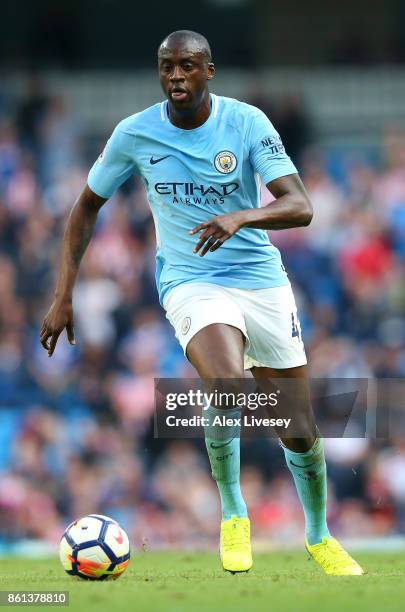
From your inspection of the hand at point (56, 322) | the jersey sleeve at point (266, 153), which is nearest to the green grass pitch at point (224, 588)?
the hand at point (56, 322)

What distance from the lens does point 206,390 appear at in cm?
759

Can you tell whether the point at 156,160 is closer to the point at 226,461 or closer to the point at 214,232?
the point at 214,232

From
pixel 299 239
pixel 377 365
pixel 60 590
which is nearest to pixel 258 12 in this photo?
pixel 299 239

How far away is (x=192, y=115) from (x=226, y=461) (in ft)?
6.62

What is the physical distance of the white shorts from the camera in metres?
7.78

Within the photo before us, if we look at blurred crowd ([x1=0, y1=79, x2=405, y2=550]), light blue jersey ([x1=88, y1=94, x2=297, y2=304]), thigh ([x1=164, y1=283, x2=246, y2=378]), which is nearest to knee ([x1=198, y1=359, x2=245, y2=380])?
thigh ([x1=164, y1=283, x2=246, y2=378])

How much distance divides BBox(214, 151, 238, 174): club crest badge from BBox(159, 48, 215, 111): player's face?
336 mm

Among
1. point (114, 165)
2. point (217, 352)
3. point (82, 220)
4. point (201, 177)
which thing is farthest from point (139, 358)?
point (217, 352)

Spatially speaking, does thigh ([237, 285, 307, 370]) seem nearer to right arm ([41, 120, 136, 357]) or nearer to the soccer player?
the soccer player

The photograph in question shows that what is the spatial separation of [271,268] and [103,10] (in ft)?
47.3

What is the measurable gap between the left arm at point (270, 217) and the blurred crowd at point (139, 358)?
5.07 meters

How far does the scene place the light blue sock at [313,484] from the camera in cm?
797

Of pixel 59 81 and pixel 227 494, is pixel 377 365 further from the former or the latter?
pixel 59 81

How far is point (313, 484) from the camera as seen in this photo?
8.01 meters
